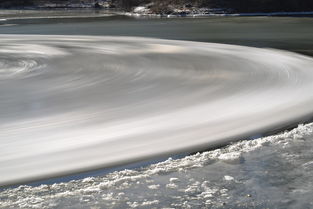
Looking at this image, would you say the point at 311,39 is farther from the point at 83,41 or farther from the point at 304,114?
the point at 304,114

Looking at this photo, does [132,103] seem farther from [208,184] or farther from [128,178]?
[208,184]

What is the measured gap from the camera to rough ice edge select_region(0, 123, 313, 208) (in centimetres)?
391

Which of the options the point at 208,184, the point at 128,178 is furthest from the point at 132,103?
the point at 208,184

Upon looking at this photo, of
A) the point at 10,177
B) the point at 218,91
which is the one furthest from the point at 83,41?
the point at 10,177

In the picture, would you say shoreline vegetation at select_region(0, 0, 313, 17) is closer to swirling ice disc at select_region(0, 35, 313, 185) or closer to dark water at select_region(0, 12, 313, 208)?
swirling ice disc at select_region(0, 35, 313, 185)

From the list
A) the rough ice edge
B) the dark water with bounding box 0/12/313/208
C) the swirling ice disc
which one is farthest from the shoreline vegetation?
→ the dark water with bounding box 0/12/313/208

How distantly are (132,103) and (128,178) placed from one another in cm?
265

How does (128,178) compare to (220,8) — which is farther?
(220,8)

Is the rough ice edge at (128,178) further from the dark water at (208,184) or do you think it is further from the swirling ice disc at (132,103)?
the swirling ice disc at (132,103)

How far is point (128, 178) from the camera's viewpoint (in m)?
4.30

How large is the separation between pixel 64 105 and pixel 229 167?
9.53 ft

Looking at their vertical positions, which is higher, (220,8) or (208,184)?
(220,8)

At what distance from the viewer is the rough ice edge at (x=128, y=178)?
12.8 feet

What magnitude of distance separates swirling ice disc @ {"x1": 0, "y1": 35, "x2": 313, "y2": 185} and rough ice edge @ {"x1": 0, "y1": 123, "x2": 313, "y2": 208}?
309 mm
